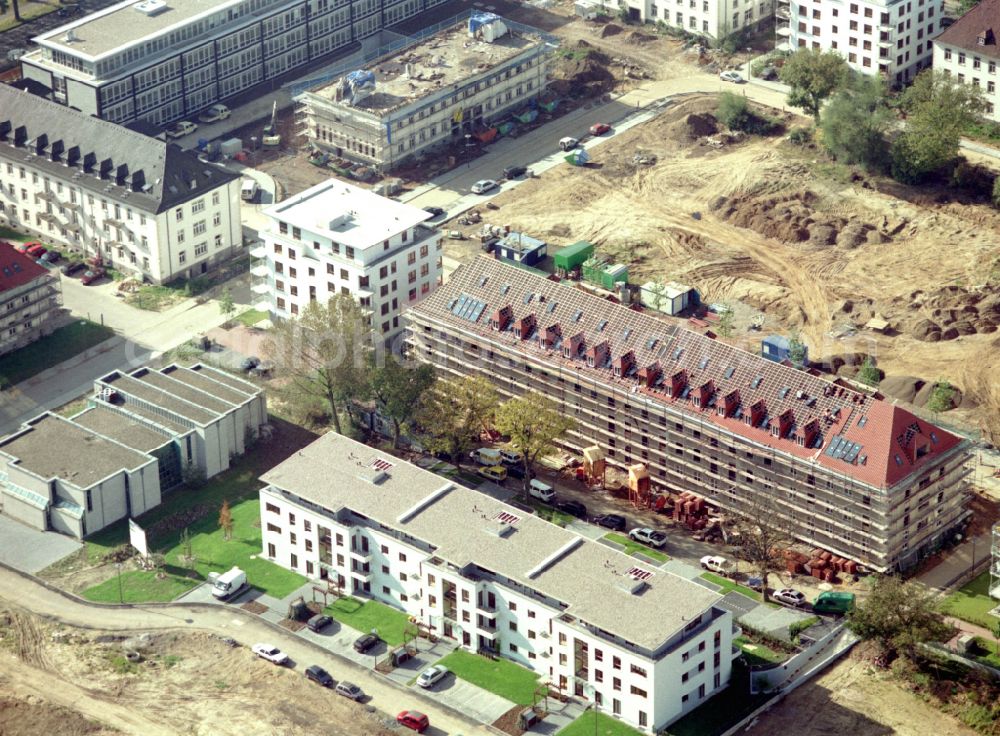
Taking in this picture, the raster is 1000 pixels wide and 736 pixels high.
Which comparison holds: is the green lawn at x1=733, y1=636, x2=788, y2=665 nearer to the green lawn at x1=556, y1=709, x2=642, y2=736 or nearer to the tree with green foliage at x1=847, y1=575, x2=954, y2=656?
the tree with green foliage at x1=847, y1=575, x2=954, y2=656

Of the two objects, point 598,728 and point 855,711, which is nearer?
point 598,728

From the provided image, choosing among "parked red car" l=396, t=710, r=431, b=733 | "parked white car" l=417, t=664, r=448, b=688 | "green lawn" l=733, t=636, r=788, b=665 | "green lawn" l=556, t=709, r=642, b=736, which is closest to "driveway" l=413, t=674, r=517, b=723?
"parked white car" l=417, t=664, r=448, b=688

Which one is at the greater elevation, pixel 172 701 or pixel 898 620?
pixel 898 620

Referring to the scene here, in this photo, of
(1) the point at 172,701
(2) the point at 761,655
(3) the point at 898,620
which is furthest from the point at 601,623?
Result: (1) the point at 172,701

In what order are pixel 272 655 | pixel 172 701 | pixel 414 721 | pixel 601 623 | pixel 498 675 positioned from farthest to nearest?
pixel 272 655 < pixel 498 675 < pixel 172 701 < pixel 414 721 < pixel 601 623

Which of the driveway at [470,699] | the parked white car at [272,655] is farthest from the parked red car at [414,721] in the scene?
the parked white car at [272,655]

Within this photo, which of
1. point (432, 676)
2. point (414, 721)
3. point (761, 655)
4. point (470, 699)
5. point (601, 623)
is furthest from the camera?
point (761, 655)

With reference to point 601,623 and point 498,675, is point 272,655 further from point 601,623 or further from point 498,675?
point 601,623
